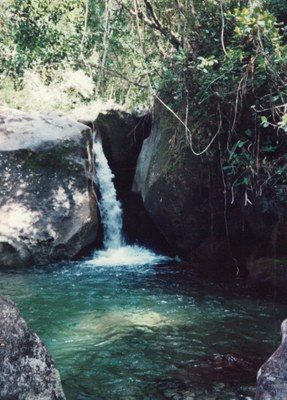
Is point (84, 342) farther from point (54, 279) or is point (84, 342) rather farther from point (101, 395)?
point (54, 279)

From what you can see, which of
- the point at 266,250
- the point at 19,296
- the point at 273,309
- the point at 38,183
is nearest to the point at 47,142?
the point at 38,183

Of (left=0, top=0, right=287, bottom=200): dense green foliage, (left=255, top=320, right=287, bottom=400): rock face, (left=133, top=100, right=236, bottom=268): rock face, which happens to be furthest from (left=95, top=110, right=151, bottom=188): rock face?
(left=255, top=320, right=287, bottom=400): rock face

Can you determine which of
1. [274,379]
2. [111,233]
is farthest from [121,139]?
[274,379]

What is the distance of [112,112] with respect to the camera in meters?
13.8

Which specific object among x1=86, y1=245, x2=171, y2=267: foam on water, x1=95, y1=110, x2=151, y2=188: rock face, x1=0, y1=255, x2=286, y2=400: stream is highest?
x1=95, y1=110, x2=151, y2=188: rock face

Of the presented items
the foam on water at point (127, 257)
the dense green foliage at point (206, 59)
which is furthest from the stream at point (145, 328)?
the dense green foliage at point (206, 59)

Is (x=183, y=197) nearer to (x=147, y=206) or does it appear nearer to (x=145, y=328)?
(x=147, y=206)

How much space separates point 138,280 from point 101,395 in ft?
13.9

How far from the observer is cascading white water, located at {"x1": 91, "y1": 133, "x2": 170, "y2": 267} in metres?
10.3

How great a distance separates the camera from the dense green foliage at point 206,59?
21.0 feet

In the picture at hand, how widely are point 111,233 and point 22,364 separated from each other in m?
8.50

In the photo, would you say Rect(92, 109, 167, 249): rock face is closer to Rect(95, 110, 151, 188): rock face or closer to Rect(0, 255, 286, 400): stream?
Rect(95, 110, 151, 188): rock face

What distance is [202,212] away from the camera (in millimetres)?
9031

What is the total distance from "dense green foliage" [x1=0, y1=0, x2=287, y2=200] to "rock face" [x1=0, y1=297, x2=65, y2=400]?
3.32m
